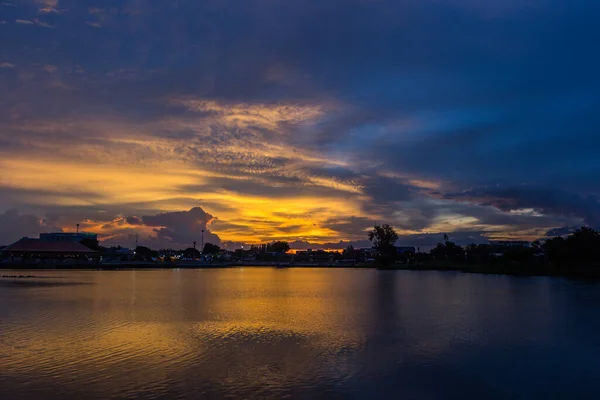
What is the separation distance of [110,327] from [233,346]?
11241 mm

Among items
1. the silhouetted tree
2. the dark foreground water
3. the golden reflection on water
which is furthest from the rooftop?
the silhouetted tree

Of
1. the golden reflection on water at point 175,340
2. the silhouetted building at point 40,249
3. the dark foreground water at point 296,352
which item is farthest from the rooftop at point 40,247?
the dark foreground water at point 296,352

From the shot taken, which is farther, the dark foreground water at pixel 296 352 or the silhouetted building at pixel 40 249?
the silhouetted building at pixel 40 249

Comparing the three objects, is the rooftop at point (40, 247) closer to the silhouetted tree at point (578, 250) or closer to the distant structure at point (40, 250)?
the distant structure at point (40, 250)

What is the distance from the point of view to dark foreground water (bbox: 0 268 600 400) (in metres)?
19.6

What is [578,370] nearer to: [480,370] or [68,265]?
[480,370]

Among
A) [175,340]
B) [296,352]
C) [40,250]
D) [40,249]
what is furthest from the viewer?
[40,249]

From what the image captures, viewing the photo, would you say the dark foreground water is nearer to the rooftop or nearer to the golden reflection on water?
the golden reflection on water

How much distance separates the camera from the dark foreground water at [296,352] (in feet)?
64.4

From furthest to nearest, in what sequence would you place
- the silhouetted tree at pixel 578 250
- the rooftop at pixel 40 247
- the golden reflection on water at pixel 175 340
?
the rooftop at pixel 40 247
the silhouetted tree at pixel 578 250
the golden reflection on water at pixel 175 340

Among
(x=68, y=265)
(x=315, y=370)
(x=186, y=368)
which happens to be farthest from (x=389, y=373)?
(x=68, y=265)

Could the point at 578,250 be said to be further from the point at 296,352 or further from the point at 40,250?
the point at 40,250

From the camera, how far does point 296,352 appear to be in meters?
26.1

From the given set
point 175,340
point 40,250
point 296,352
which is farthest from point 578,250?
point 40,250
